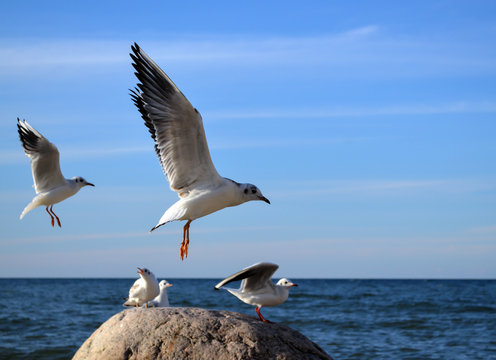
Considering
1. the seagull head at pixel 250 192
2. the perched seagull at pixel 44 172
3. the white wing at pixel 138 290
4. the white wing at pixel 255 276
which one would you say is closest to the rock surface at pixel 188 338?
the white wing at pixel 255 276

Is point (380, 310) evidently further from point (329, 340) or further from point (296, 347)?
point (296, 347)

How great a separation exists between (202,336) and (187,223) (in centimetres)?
160

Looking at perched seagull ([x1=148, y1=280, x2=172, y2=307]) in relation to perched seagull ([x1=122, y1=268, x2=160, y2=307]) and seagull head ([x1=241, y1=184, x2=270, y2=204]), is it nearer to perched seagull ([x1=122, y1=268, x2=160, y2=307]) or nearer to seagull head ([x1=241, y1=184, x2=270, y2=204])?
perched seagull ([x1=122, y1=268, x2=160, y2=307])

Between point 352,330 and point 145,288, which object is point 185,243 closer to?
point 145,288

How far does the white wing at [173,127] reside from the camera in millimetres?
7508

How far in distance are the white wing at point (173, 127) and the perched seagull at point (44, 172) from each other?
15.7 feet


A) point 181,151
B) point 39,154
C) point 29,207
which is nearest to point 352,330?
point 29,207

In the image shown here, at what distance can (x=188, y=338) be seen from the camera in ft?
22.5

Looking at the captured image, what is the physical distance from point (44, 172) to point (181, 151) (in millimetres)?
5329

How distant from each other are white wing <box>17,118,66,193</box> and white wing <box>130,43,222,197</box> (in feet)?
15.6

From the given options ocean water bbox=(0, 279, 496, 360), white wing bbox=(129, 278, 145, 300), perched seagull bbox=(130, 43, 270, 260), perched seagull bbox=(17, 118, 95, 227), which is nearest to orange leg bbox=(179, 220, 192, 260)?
A: perched seagull bbox=(130, 43, 270, 260)

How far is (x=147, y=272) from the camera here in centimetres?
977

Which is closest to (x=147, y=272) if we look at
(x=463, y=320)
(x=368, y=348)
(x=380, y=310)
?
(x=368, y=348)

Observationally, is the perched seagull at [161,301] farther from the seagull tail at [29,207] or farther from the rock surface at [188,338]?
the rock surface at [188,338]
